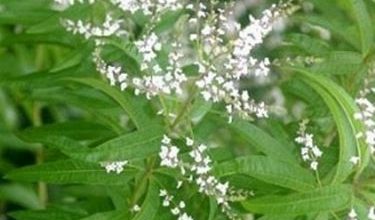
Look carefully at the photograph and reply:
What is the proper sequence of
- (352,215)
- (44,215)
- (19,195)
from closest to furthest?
(352,215), (44,215), (19,195)

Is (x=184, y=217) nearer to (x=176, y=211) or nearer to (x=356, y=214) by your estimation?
(x=176, y=211)

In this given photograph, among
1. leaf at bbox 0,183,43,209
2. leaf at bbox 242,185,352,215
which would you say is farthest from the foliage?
leaf at bbox 0,183,43,209

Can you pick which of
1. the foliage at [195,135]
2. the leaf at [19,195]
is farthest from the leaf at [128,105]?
the leaf at [19,195]

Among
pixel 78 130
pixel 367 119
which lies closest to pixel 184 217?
pixel 367 119

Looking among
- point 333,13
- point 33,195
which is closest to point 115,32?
point 333,13

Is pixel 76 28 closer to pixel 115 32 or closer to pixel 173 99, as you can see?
pixel 115 32

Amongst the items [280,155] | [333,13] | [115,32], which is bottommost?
[280,155]

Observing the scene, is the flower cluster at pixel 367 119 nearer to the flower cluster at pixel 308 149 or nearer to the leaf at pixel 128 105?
the flower cluster at pixel 308 149
